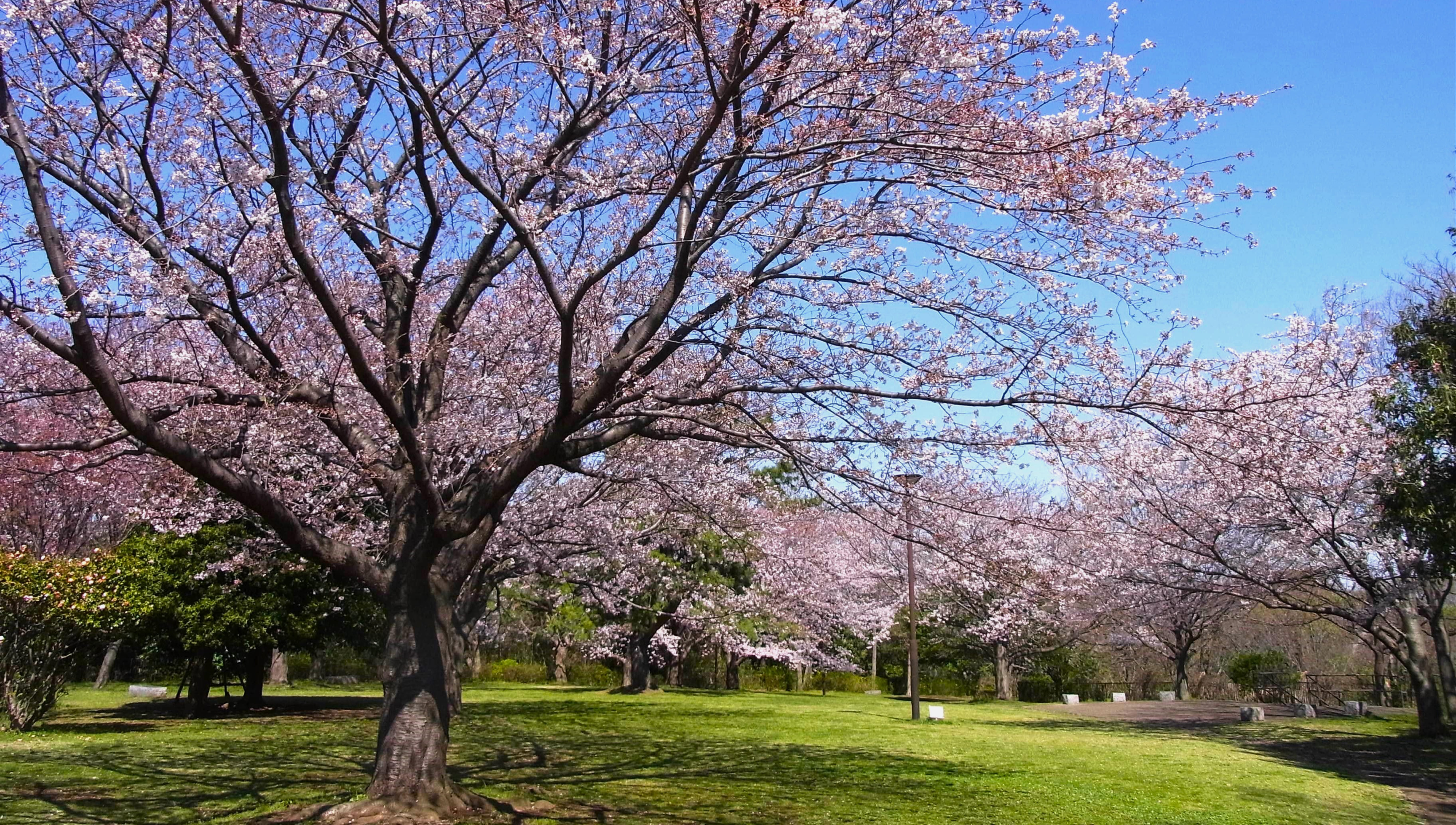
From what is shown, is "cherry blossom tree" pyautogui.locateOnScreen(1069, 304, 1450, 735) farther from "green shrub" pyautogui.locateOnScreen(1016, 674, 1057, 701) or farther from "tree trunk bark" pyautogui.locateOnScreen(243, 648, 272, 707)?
"tree trunk bark" pyautogui.locateOnScreen(243, 648, 272, 707)

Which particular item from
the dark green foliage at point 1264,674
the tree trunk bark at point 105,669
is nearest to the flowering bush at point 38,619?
the tree trunk bark at point 105,669

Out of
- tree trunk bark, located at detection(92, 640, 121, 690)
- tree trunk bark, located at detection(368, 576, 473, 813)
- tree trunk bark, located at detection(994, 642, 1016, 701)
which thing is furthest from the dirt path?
tree trunk bark, located at detection(92, 640, 121, 690)

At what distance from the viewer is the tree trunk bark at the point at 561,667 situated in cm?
3444

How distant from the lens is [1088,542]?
8.70 meters

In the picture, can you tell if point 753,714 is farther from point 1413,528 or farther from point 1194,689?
point 1194,689

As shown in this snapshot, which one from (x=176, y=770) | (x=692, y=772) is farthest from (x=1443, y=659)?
(x=176, y=770)

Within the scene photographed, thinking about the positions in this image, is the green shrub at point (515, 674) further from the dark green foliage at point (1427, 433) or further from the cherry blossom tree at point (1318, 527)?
the dark green foliage at point (1427, 433)

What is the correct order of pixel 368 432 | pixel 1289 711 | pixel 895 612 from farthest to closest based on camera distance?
pixel 895 612
pixel 1289 711
pixel 368 432

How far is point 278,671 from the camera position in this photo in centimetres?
2627

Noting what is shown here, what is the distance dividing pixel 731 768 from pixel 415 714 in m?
4.91

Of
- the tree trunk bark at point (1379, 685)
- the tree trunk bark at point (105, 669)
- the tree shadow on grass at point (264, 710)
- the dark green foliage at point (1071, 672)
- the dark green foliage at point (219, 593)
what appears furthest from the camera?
the dark green foliage at point (1071, 672)

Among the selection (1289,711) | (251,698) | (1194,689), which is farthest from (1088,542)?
(1194,689)

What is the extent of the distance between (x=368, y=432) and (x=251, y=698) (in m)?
12.5

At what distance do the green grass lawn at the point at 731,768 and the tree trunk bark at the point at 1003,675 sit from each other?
445 inches
